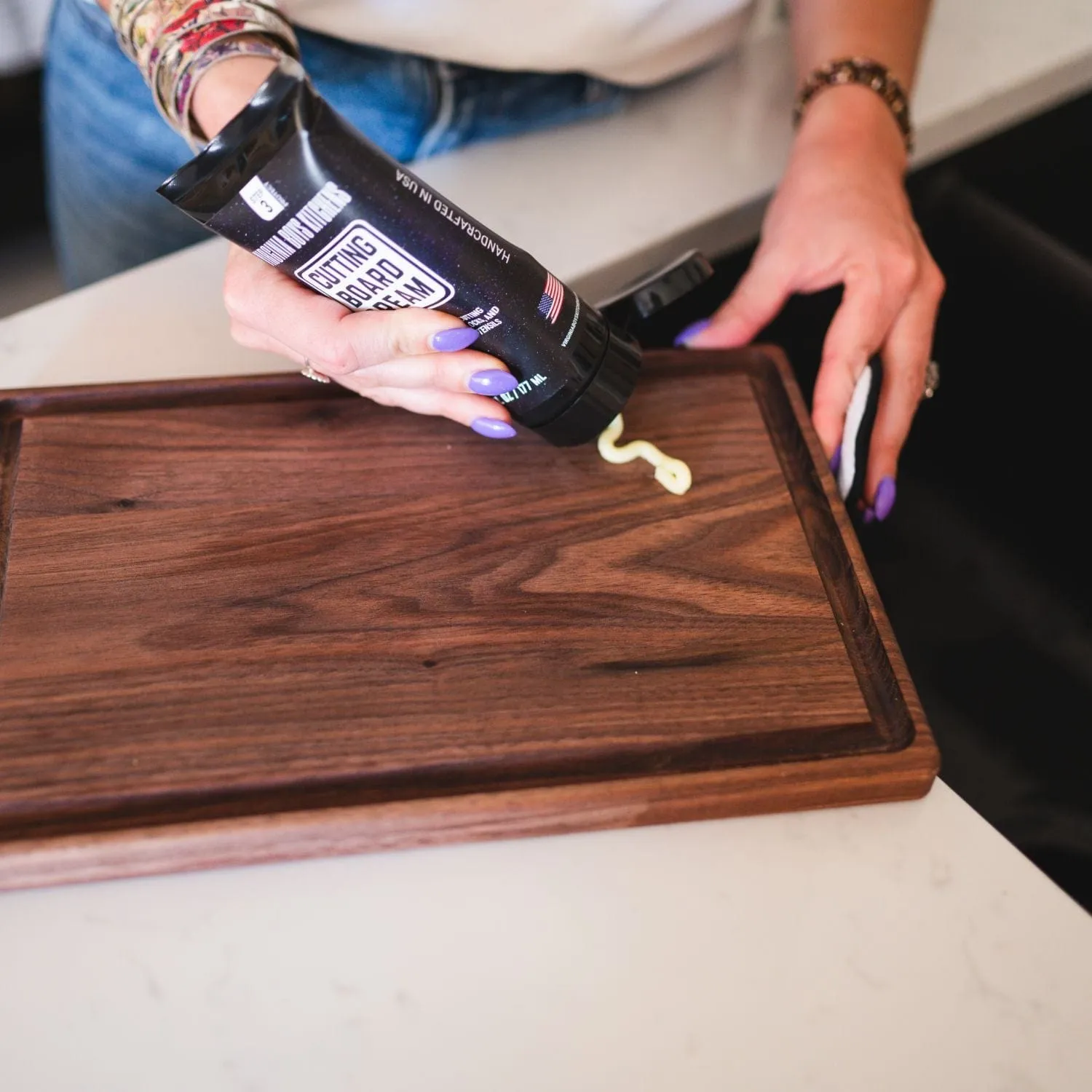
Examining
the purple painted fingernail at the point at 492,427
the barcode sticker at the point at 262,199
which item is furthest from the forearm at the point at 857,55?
the barcode sticker at the point at 262,199

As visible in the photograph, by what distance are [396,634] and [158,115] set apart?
1.66 ft

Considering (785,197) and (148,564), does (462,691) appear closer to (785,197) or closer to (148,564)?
(148,564)

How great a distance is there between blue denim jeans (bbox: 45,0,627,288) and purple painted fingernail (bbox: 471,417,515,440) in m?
0.34

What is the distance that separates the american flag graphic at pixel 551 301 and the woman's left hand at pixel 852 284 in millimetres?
176

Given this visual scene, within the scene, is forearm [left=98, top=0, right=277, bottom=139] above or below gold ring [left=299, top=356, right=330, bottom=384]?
above

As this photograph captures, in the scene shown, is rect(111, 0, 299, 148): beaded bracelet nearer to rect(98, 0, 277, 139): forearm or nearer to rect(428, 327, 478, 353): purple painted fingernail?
rect(98, 0, 277, 139): forearm

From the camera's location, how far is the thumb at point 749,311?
0.66 metres

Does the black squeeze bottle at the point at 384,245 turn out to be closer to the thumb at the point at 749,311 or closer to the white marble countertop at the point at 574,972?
the thumb at the point at 749,311

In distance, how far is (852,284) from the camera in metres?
0.65

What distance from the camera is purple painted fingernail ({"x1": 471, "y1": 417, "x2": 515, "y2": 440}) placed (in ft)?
1.80

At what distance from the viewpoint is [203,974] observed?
1.41ft

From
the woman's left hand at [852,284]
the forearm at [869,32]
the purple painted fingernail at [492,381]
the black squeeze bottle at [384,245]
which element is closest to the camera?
the black squeeze bottle at [384,245]

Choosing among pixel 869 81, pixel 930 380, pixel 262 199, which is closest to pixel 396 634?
pixel 262 199

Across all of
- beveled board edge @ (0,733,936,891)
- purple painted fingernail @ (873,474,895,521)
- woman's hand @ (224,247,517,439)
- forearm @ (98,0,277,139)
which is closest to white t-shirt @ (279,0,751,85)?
forearm @ (98,0,277,139)
